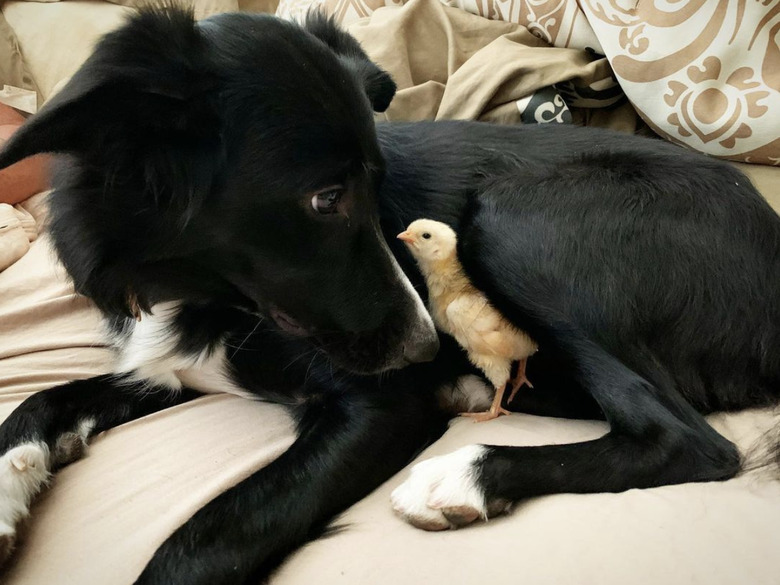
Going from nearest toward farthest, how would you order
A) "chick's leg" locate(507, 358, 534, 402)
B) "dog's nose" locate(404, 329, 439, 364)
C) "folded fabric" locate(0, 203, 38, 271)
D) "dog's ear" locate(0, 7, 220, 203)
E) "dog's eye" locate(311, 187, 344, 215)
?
1. "dog's ear" locate(0, 7, 220, 203)
2. "dog's eye" locate(311, 187, 344, 215)
3. "dog's nose" locate(404, 329, 439, 364)
4. "chick's leg" locate(507, 358, 534, 402)
5. "folded fabric" locate(0, 203, 38, 271)

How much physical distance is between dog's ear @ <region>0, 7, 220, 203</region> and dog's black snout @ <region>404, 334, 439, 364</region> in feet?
1.64

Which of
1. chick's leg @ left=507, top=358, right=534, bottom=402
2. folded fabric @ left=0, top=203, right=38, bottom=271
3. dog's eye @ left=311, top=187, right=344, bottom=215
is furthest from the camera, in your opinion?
folded fabric @ left=0, top=203, right=38, bottom=271

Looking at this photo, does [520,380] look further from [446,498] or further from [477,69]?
[477,69]

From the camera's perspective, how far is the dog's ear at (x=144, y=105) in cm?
91

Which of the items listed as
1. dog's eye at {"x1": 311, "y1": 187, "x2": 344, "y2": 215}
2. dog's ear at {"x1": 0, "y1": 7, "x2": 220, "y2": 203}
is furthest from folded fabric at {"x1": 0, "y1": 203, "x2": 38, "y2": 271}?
dog's eye at {"x1": 311, "y1": 187, "x2": 344, "y2": 215}

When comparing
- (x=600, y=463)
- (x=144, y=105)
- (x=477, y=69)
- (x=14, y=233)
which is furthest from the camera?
(x=14, y=233)

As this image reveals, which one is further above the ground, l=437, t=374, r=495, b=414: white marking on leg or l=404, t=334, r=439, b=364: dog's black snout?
l=404, t=334, r=439, b=364: dog's black snout

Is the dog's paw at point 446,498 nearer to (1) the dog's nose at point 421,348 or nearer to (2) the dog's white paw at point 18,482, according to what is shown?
(1) the dog's nose at point 421,348

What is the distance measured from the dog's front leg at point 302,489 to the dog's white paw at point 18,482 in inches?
9.8

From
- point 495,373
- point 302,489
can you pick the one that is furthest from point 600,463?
point 302,489

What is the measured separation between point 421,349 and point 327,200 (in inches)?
13.7

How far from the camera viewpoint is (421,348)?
3.99 feet

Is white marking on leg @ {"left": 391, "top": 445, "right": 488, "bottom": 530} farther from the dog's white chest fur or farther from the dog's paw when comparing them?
the dog's white chest fur

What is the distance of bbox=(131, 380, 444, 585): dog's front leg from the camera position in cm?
97
